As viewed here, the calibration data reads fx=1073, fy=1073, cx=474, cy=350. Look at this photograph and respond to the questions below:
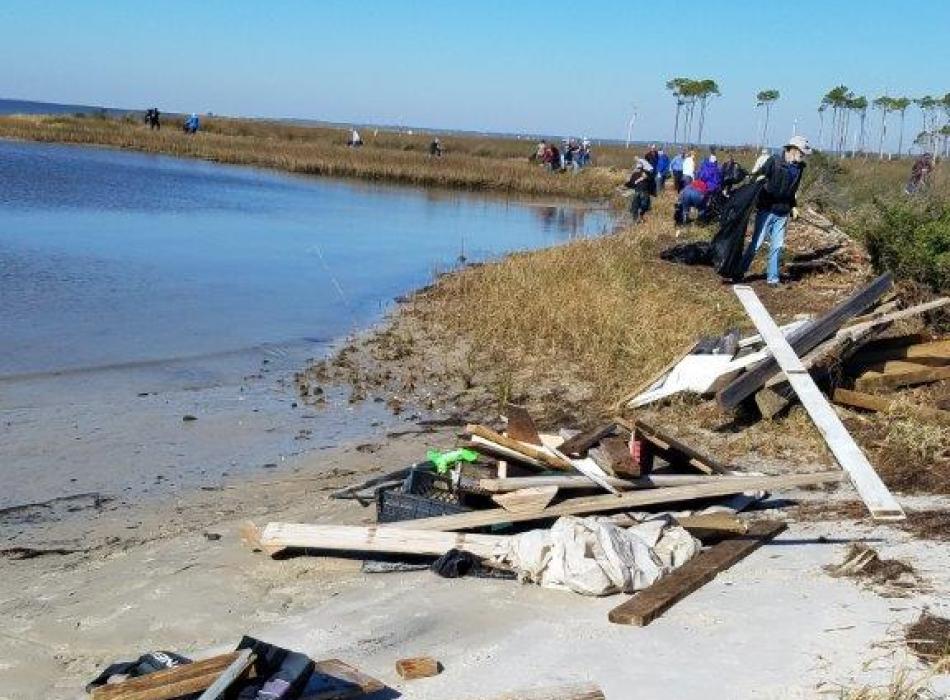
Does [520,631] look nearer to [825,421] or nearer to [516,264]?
[825,421]

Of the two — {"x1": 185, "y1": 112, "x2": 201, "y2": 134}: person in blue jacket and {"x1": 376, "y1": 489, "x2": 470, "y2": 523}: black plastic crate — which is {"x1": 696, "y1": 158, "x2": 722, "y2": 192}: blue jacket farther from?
{"x1": 185, "y1": 112, "x2": 201, "y2": 134}: person in blue jacket

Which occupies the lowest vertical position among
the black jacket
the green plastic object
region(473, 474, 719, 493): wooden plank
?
the green plastic object

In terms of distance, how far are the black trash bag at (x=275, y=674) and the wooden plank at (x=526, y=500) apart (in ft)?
6.98

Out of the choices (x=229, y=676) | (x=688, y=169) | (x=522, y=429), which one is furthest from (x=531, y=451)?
(x=688, y=169)

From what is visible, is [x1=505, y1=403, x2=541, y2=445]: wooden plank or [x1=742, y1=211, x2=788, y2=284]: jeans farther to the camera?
[x1=742, y1=211, x2=788, y2=284]: jeans

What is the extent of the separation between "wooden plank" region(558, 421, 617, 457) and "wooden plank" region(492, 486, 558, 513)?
1067mm

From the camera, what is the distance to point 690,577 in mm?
5809

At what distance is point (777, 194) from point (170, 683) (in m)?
11.6

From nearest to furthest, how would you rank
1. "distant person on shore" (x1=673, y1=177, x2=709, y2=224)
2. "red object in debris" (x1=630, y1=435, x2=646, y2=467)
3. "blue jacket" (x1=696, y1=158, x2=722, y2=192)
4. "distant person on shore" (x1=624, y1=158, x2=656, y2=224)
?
"red object in debris" (x1=630, y1=435, x2=646, y2=467), "distant person on shore" (x1=673, y1=177, x2=709, y2=224), "blue jacket" (x1=696, y1=158, x2=722, y2=192), "distant person on shore" (x1=624, y1=158, x2=656, y2=224)

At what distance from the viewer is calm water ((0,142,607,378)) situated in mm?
15141

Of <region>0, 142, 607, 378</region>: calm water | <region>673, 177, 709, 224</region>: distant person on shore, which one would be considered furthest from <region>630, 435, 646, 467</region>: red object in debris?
<region>673, 177, 709, 224</region>: distant person on shore

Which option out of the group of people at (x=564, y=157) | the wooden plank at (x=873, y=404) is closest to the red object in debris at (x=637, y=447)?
the wooden plank at (x=873, y=404)

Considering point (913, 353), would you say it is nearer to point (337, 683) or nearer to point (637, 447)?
point (637, 447)

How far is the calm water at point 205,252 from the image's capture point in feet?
49.7
